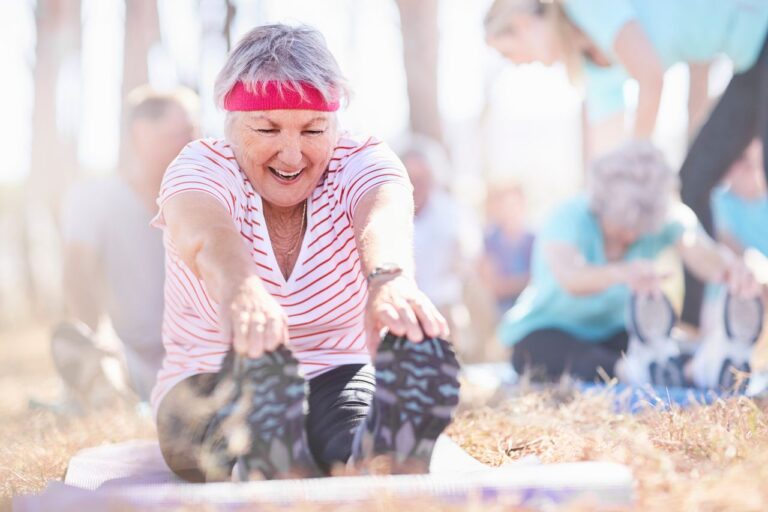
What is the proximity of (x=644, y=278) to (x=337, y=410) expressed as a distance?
2.01 meters

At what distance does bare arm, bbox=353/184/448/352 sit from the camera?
5.67 feet

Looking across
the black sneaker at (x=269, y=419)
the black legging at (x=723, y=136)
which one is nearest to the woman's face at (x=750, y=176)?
the black legging at (x=723, y=136)

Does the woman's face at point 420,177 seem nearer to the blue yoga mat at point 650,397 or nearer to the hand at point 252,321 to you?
the blue yoga mat at point 650,397

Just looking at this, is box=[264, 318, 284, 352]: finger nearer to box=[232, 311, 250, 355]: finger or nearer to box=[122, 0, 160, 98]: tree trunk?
box=[232, 311, 250, 355]: finger

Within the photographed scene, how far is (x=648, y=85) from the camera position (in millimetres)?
3643

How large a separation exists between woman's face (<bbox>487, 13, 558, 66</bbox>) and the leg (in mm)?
2145

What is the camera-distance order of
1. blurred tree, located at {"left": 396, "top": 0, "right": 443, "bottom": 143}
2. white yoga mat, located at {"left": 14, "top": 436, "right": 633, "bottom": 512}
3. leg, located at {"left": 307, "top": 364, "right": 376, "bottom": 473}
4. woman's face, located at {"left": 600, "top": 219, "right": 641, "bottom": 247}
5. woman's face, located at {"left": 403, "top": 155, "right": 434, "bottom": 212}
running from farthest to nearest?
blurred tree, located at {"left": 396, "top": 0, "right": 443, "bottom": 143} < woman's face, located at {"left": 403, "top": 155, "right": 434, "bottom": 212} < woman's face, located at {"left": 600, "top": 219, "right": 641, "bottom": 247} < leg, located at {"left": 307, "top": 364, "right": 376, "bottom": 473} < white yoga mat, located at {"left": 14, "top": 436, "right": 633, "bottom": 512}

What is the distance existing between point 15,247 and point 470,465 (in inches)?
465

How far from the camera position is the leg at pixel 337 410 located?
6.35ft

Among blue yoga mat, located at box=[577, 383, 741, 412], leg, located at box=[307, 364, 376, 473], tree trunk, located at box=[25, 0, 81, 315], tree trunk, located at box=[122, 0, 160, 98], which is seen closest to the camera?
leg, located at box=[307, 364, 376, 473]

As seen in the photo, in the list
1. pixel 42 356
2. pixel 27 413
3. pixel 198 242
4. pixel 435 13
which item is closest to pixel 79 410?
pixel 27 413

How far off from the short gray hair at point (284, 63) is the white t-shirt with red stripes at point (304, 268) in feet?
0.57

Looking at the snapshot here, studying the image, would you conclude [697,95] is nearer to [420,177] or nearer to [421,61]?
[420,177]

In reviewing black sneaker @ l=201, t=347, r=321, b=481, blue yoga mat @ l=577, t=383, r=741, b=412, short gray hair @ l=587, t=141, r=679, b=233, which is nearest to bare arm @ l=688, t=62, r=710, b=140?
short gray hair @ l=587, t=141, r=679, b=233
